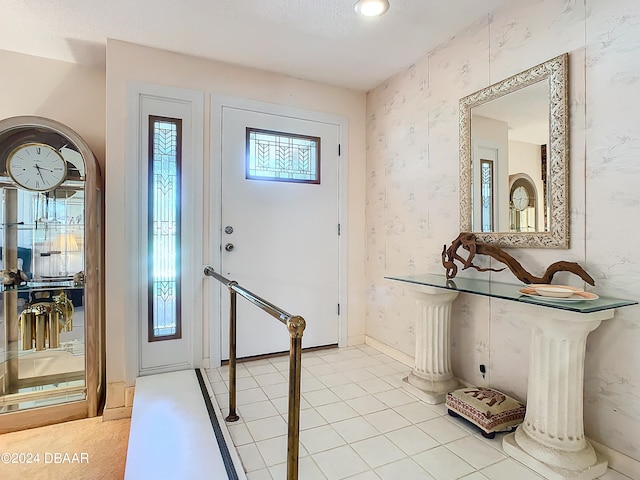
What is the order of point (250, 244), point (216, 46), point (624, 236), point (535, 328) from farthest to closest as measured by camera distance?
1. point (250, 244)
2. point (216, 46)
3. point (535, 328)
4. point (624, 236)

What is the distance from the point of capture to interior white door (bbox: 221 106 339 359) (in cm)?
276

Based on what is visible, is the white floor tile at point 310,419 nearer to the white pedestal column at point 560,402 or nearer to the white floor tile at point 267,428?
the white floor tile at point 267,428

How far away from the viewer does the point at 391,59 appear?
2.65 metres

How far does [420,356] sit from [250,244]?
5.07 ft

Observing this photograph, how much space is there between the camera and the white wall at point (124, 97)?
2371 mm

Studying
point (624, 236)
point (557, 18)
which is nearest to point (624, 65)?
point (557, 18)

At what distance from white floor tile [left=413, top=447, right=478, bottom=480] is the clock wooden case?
2.13 meters

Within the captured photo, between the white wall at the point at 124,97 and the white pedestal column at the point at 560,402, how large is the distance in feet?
7.16

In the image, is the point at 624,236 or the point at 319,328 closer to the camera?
the point at 624,236

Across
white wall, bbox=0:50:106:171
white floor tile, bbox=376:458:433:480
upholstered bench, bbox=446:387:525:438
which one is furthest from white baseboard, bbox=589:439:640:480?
white wall, bbox=0:50:106:171

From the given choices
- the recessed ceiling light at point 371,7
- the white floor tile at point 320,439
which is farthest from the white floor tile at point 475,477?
the recessed ceiling light at point 371,7

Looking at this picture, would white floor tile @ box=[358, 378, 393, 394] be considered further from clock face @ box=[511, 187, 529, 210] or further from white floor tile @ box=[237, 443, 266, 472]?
clock face @ box=[511, 187, 529, 210]

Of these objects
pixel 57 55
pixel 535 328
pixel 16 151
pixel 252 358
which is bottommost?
pixel 252 358

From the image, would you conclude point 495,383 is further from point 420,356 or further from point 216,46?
point 216,46
